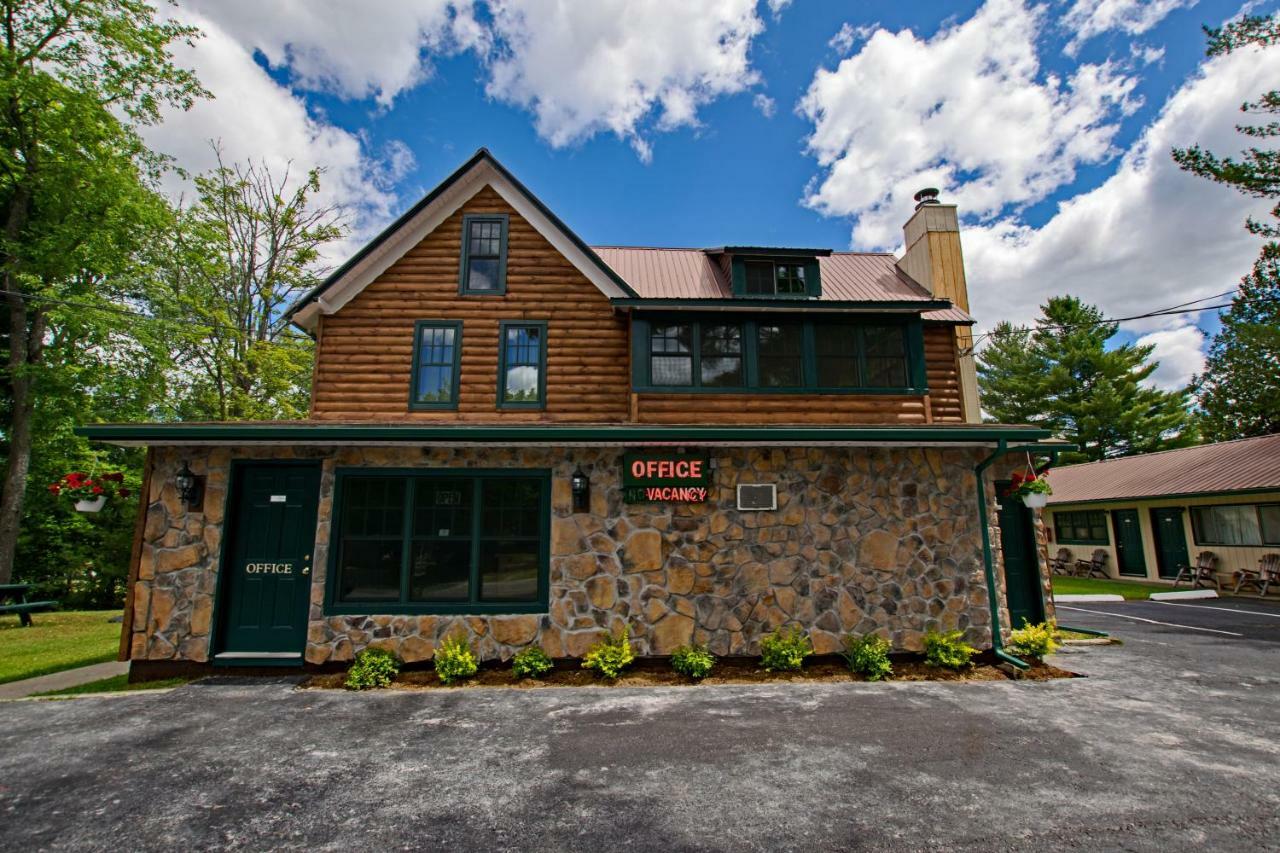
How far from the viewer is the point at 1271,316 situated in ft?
58.3

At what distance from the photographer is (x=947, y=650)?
7457 millimetres

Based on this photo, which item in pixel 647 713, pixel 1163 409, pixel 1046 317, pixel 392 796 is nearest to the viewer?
pixel 392 796

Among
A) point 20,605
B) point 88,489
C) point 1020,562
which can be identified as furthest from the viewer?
point 20,605

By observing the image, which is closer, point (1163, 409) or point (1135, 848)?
point (1135, 848)

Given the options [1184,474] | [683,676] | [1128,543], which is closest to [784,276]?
[683,676]

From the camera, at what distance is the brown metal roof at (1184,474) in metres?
16.5

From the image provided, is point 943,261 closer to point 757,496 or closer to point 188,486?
point 757,496

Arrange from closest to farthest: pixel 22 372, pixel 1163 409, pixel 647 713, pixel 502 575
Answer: pixel 647 713, pixel 502 575, pixel 22 372, pixel 1163 409

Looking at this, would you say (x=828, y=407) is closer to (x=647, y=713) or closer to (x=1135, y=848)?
(x=647, y=713)

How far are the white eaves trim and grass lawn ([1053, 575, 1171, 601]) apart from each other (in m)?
16.3

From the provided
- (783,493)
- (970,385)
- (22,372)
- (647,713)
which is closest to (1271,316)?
(970,385)

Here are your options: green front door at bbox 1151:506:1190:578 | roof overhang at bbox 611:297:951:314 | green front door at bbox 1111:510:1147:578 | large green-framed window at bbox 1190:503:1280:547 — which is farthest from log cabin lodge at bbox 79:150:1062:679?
green front door at bbox 1111:510:1147:578

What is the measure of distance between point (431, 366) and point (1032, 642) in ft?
34.6

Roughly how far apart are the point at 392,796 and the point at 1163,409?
139 ft
